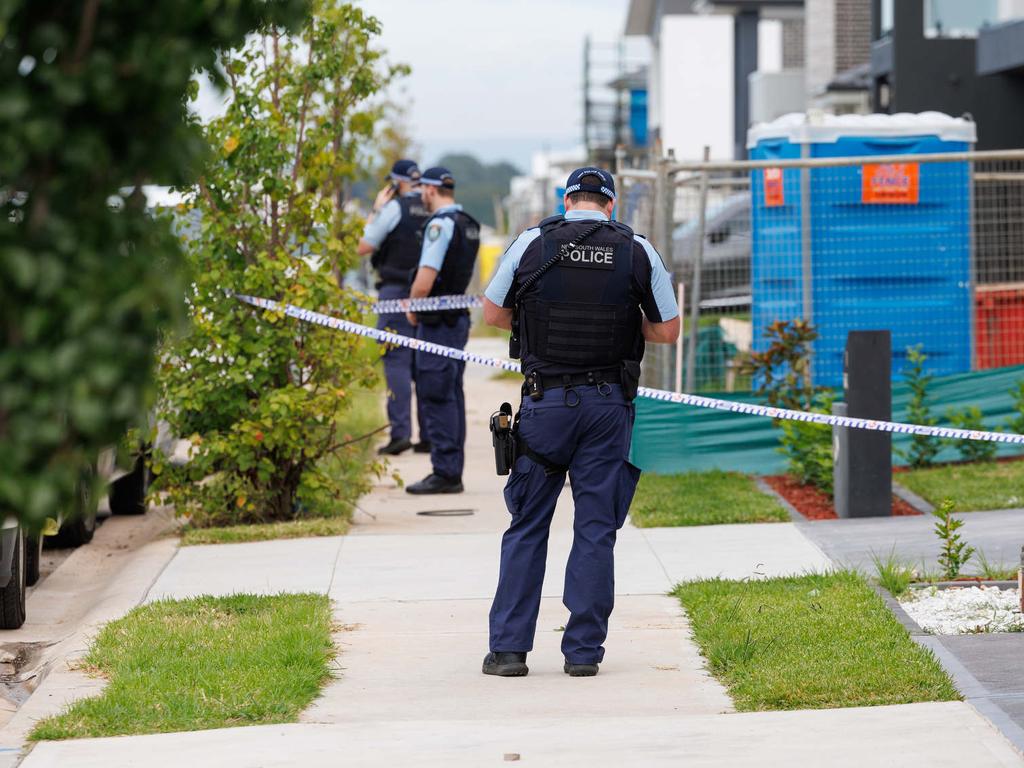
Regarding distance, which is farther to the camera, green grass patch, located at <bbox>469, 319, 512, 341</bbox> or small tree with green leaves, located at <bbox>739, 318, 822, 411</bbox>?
green grass patch, located at <bbox>469, 319, 512, 341</bbox>

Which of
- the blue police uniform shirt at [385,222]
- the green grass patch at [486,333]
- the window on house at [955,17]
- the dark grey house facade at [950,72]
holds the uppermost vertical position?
the window on house at [955,17]

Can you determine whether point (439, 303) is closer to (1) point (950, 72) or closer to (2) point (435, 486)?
(2) point (435, 486)

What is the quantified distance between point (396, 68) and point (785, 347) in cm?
308

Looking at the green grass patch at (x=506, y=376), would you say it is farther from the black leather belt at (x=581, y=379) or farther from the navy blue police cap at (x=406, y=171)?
the black leather belt at (x=581, y=379)

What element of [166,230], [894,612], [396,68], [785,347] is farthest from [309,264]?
[166,230]

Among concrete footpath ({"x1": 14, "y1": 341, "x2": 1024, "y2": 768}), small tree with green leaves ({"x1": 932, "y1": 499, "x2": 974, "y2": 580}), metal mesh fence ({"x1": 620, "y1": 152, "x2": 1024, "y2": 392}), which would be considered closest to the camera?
concrete footpath ({"x1": 14, "y1": 341, "x2": 1024, "y2": 768})

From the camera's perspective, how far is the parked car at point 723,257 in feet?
37.7

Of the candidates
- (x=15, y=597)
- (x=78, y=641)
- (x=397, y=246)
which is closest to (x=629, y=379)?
(x=78, y=641)

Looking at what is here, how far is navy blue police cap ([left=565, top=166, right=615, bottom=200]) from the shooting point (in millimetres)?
6055

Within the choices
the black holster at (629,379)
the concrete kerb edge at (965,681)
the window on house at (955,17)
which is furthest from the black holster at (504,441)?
the window on house at (955,17)

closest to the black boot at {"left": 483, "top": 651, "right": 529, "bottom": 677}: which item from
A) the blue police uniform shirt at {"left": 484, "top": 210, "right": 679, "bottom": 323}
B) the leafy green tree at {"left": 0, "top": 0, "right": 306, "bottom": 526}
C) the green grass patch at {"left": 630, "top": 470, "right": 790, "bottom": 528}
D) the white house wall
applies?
the blue police uniform shirt at {"left": 484, "top": 210, "right": 679, "bottom": 323}

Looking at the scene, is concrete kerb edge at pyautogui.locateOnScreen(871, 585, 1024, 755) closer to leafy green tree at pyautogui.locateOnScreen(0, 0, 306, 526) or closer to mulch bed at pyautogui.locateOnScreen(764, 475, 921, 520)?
mulch bed at pyautogui.locateOnScreen(764, 475, 921, 520)

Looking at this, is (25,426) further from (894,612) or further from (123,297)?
(894,612)

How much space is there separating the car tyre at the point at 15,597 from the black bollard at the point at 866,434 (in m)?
4.49
